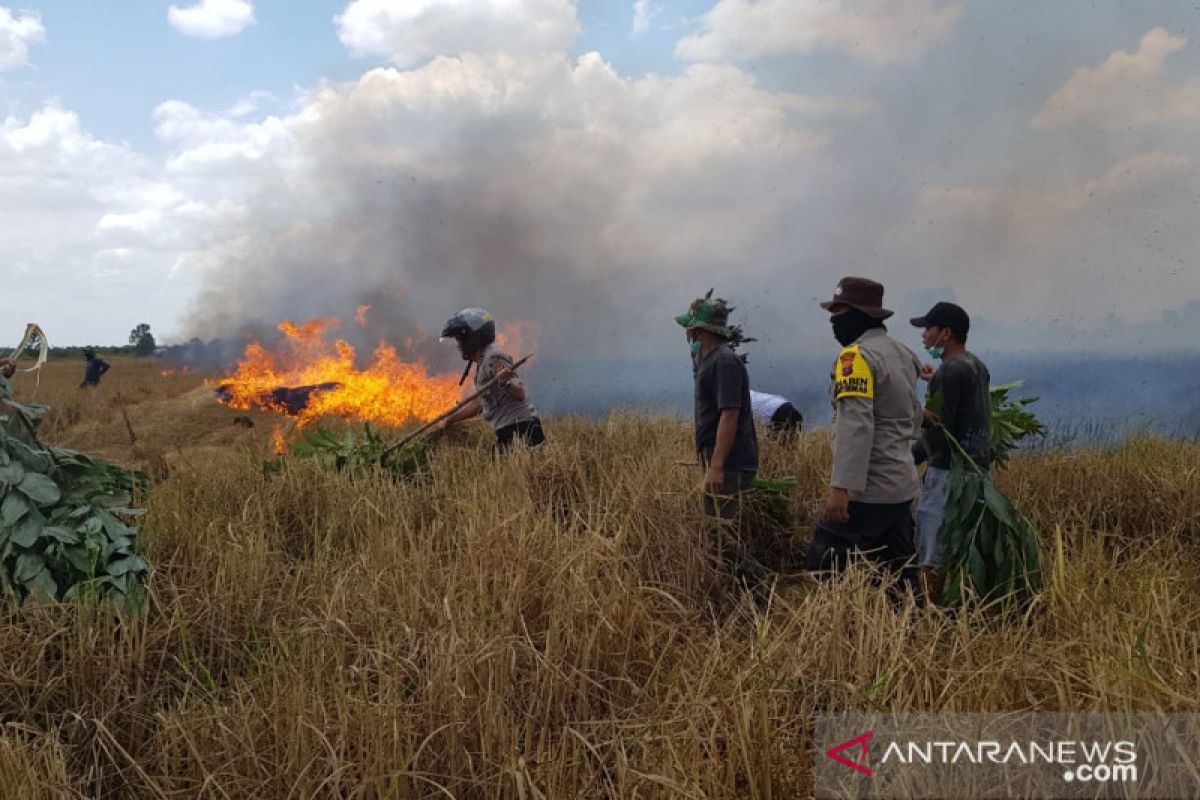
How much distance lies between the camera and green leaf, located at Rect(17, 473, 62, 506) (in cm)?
353

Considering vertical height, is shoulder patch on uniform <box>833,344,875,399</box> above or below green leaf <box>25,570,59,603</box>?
above

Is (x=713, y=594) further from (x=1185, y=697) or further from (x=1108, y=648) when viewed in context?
(x=1185, y=697)

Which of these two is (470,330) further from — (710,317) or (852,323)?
(852,323)

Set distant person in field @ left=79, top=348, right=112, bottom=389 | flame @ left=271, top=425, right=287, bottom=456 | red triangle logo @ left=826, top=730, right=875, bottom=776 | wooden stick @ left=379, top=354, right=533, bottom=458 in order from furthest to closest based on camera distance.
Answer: distant person in field @ left=79, top=348, right=112, bottom=389, flame @ left=271, top=425, right=287, bottom=456, wooden stick @ left=379, top=354, right=533, bottom=458, red triangle logo @ left=826, top=730, right=875, bottom=776

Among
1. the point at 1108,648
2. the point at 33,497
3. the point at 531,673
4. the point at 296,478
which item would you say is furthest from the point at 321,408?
the point at 1108,648

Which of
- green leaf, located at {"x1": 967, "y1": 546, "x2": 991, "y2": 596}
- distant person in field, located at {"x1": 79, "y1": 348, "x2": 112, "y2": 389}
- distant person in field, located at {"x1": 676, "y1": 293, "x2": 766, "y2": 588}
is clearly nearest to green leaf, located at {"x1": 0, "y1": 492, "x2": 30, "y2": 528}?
distant person in field, located at {"x1": 676, "y1": 293, "x2": 766, "y2": 588}

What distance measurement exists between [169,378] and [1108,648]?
21.7m

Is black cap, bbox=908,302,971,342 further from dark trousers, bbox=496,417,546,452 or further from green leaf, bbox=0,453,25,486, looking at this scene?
green leaf, bbox=0,453,25,486

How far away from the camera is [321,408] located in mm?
13648

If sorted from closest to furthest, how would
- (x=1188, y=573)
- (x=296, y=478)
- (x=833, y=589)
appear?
1. (x=833, y=589)
2. (x=1188, y=573)
3. (x=296, y=478)

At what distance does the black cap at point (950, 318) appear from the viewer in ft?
15.4

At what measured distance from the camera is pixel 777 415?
8367 millimetres

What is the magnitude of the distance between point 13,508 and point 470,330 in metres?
3.40

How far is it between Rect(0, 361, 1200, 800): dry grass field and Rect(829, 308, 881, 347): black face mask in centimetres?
131
